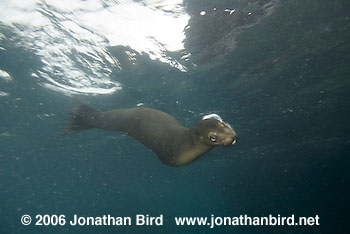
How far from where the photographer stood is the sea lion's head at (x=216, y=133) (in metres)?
2.93

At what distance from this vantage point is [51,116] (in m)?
17.5

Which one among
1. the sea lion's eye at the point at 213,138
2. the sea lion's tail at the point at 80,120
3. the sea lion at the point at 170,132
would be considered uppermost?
the sea lion's tail at the point at 80,120

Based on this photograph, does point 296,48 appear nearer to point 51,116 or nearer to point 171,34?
point 171,34

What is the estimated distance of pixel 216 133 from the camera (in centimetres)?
302

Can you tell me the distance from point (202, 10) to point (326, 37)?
19.5ft

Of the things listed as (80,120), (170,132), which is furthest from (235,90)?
(170,132)

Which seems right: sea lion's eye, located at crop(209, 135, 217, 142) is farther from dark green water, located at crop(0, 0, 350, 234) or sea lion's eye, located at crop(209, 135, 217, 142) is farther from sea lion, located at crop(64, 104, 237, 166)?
dark green water, located at crop(0, 0, 350, 234)

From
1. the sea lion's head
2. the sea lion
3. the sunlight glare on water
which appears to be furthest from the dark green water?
the sea lion's head

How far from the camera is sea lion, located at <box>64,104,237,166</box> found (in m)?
3.06

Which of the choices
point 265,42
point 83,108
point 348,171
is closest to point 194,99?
point 265,42

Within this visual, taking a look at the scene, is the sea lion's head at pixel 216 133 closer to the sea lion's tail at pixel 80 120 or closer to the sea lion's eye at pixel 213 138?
the sea lion's eye at pixel 213 138

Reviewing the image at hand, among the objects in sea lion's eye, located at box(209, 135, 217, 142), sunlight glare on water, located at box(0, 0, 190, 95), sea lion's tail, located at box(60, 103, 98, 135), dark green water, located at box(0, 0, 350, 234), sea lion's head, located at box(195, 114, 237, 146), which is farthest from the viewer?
dark green water, located at box(0, 0, 350, 234)

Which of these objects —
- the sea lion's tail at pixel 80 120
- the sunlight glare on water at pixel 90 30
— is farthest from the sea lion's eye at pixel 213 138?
the sunlight glare on water at pixel 90 30

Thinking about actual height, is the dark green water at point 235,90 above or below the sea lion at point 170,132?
above
